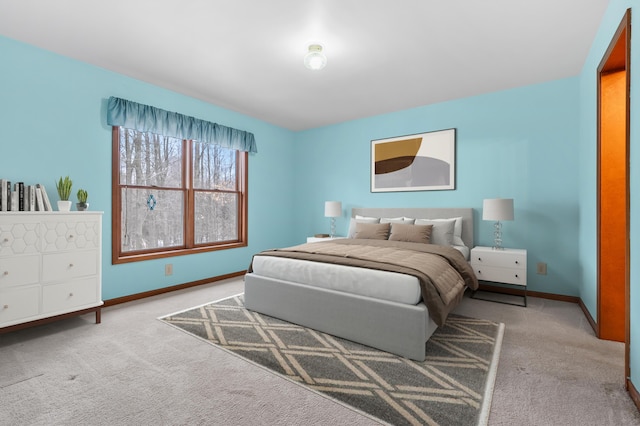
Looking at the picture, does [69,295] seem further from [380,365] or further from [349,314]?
[380,365]

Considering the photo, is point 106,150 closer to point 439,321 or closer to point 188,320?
point 188,320

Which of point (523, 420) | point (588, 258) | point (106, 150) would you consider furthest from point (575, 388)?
point (106, 150)

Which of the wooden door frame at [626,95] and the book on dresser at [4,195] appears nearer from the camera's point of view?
the wooden door frame at [626,95]

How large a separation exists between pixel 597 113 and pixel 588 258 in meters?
1.34

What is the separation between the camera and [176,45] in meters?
2.78

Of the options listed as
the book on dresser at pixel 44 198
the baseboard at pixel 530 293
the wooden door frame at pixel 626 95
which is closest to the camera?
the wooden door frame at pixel 626 95

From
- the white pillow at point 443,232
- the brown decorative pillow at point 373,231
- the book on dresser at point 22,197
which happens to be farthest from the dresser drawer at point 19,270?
the white pillow at point 443,232

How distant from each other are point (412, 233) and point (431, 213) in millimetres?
661

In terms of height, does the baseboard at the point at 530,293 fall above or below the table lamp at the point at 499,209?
below

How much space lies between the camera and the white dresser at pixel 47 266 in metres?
2.35

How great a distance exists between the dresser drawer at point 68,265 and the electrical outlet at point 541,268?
4628 mm

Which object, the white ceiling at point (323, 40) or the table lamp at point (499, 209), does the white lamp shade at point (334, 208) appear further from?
the table lamp at point (499, 209)

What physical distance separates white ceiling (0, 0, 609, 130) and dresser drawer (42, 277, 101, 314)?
83.3 inches

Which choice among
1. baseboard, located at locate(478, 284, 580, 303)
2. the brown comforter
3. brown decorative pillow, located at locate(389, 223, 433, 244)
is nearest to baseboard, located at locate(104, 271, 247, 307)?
the brown comforter
